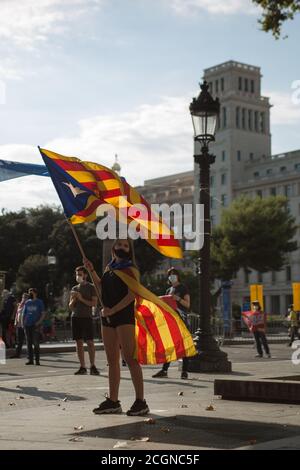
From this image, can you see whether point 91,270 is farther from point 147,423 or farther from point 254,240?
point 254,240

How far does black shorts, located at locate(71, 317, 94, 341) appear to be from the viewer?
48.0 ft

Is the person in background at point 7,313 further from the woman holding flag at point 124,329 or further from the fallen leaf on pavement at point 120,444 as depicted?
the fallen leaf on pavement at point 120,444

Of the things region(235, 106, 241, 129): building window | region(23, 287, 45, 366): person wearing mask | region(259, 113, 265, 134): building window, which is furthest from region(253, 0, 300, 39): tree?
region(259, 113, 265, 134): building window

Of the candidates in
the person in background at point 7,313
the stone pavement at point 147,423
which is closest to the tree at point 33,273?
the person in background at point 7,313

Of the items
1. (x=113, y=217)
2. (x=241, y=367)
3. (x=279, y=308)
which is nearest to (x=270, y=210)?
(x=279, y=308)

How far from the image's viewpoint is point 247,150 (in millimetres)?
120562

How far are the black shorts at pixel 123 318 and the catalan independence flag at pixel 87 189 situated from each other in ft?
3.76

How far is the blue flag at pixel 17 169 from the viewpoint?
1402 cm

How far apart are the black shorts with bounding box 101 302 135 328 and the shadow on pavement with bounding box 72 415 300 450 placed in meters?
1.01

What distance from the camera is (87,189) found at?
9.52 metres
